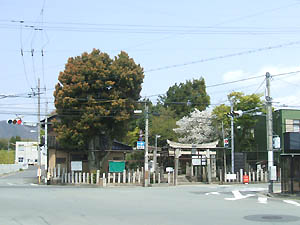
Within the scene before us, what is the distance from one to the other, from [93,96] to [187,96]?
148 ft

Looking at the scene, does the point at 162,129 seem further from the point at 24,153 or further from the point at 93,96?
the point at 24,153

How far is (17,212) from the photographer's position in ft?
52.7

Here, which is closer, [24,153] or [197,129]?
[197,129]

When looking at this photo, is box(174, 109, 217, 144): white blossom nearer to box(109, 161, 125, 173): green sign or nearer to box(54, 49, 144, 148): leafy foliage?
box(54, 49, 144, 148): leafy foliage

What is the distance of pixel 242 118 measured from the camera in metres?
53.1

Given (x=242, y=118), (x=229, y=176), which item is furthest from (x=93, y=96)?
(x=242, y=118)

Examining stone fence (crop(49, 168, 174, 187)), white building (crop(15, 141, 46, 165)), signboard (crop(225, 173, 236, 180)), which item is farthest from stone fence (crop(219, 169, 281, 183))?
white building (crop(15, 141, 46, 165))

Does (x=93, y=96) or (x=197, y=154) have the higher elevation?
(x=93, y=96)

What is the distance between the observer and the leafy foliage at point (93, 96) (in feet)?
128

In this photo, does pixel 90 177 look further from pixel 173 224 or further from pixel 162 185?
pixel 173 224

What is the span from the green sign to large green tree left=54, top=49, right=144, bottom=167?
3.62 meters

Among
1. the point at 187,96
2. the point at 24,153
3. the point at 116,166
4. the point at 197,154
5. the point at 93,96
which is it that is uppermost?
the point at 187,96

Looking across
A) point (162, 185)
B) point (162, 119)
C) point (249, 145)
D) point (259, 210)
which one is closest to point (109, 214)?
point (259, 210)

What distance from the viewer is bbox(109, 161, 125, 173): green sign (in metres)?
39.0
